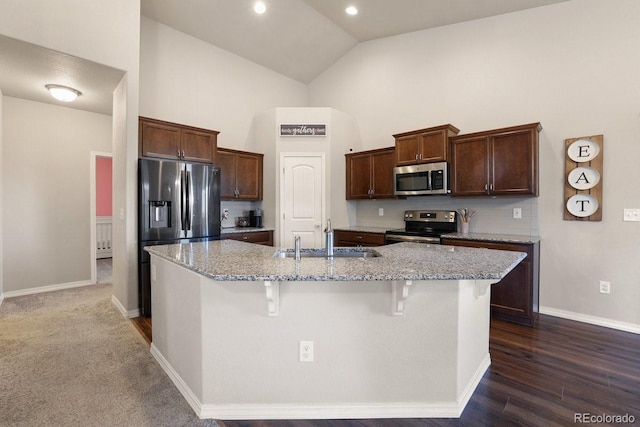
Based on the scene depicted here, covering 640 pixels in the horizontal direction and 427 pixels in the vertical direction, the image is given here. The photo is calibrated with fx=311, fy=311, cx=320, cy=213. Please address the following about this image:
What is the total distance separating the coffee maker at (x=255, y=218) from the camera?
197 inches

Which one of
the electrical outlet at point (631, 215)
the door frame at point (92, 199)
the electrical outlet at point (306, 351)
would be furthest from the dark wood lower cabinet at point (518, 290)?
the door frame at point (92, 199)

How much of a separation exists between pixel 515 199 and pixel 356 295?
9.65 ft

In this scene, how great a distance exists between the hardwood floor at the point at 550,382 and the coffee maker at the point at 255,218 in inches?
136

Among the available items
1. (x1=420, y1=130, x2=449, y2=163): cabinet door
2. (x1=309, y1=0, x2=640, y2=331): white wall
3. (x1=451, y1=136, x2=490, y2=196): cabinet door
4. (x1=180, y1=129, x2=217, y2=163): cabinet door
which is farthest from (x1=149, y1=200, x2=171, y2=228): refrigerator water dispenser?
(x1=309, y1=0, x2=640, y2=331): white wall

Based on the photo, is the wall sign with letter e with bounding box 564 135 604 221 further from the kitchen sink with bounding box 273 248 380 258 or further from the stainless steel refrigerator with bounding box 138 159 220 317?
the stainless steel refrigerator with bounding box 138 159 220 317

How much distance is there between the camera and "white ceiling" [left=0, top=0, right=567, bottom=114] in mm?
3227

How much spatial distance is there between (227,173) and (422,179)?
9.10 feet

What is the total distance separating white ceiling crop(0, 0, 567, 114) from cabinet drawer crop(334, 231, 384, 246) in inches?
118

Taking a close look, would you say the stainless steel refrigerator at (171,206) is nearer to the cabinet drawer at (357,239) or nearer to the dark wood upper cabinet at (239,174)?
the dark wood upper cabinet at (239,174)

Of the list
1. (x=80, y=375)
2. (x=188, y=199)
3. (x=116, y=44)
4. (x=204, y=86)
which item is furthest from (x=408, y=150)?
(x=80, y=375)

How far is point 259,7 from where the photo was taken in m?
4.21

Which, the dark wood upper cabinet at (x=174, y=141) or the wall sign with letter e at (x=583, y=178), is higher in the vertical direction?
the dark wood upper cabinet at (x=174, y=141)

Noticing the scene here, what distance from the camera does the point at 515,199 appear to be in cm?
369

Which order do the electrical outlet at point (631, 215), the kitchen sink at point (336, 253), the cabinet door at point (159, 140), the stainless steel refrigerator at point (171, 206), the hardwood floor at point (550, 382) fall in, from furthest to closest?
1. the cabinet door at point (159, 140)
2. the stainless steel refrigerator at point (171, 206)
3. the electrical outlet at point (631, 215)
4. the kitchen sink at point (336, 253)
5. the hardwood floor at point (550, 382)
